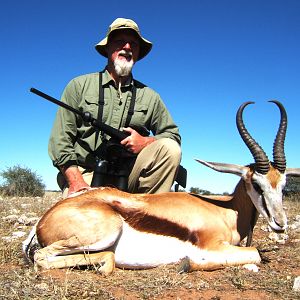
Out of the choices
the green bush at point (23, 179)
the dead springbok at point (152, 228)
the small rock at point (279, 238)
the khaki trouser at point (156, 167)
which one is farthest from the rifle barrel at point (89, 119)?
the green bush at point (23, 179)

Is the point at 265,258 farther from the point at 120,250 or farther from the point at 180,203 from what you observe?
the point at 120,250

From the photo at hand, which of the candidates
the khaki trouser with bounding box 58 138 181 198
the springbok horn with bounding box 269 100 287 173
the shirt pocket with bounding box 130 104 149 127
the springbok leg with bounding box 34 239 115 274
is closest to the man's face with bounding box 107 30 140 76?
the shirt pocket with bounding box 130 104 149 127

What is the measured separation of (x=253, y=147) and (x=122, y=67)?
6.98ft

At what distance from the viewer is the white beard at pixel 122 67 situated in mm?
5375

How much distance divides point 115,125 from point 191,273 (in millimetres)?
2308

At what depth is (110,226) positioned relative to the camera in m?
3.48

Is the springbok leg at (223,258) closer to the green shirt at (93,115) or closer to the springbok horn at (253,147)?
the springbok horn at (253,147)

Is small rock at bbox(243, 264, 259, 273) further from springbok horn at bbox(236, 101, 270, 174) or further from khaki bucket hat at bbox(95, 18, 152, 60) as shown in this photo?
khaki bucket hat at bbox(95, 18, 152, 60)

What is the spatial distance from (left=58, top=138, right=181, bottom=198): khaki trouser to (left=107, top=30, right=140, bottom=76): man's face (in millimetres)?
1169

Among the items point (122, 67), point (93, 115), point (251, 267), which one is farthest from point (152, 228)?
point (122, 67)

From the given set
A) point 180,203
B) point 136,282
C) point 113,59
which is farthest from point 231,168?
point 113,59

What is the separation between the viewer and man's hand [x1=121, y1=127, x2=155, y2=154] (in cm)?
483

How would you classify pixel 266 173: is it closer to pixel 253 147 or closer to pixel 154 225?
pixel 253 147

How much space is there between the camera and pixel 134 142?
15.9ft
